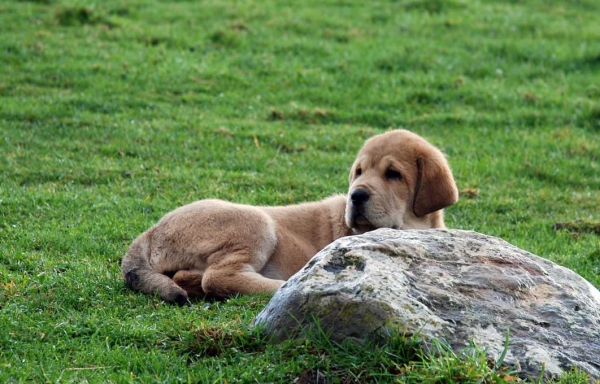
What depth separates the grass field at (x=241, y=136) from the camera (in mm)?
5648

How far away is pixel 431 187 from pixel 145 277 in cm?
255

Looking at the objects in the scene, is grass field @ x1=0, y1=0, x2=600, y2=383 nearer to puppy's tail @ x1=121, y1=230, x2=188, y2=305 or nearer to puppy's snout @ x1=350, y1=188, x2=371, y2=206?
puppy's tail @ x1=121, y1=230, x2=188, y2=305

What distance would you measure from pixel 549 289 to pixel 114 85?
9.54m

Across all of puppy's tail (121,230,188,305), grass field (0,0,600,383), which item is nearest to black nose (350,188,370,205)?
grass field (0,0,600,383)

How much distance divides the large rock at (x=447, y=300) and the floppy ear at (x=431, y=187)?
167cm

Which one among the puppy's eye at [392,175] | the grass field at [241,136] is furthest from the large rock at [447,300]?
the puppy's eye at [392,175]

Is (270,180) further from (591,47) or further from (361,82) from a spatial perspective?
(591,47)

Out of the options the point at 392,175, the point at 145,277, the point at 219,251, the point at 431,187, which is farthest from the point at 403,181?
the point at 145,277

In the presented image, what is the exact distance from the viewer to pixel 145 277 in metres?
6.95

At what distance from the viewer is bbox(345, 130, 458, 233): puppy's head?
765 centimetres

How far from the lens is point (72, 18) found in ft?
54.9

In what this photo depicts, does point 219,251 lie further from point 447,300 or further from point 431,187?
point 447,300

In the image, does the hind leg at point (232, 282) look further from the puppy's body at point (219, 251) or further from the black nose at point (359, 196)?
the black nose at point (359, 196)

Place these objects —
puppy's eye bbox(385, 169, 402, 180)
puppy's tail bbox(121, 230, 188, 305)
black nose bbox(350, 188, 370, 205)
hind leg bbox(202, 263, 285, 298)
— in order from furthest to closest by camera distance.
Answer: puppy's eye bbox(385, 169, 402, 180)
black nose bbox(350, 188, 370, 205)
hind leg bbox(202, 263, 285, 298)
puppy's tail bbox(121, 230, 188, 305)
